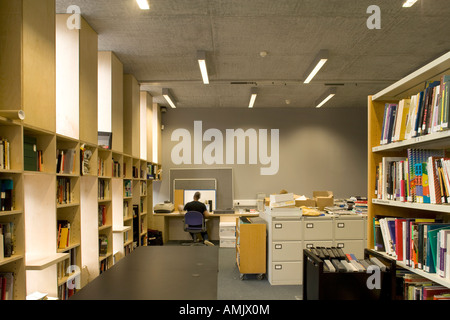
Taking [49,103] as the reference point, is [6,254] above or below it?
below

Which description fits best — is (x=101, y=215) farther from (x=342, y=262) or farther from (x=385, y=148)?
(x=385, y=148)

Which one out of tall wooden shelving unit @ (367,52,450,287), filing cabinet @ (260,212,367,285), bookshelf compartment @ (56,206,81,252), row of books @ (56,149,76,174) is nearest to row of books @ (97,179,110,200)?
bookshelf compartment @ (56,206,81,252)

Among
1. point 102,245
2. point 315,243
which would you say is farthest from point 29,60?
point 315,243

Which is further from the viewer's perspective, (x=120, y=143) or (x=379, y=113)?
(x=120, y=143)

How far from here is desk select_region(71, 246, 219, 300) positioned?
1387 millimetres

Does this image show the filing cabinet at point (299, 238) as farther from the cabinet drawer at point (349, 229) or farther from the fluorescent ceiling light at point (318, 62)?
the fluorescent ceiling light at point (318, 62)

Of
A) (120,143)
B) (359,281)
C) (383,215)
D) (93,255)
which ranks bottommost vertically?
(93,255)

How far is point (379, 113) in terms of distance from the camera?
7.40 feet

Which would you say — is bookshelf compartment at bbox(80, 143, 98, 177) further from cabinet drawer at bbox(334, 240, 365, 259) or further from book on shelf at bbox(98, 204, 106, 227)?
cabinet drawer at bbox(334, 240, 365, 259)

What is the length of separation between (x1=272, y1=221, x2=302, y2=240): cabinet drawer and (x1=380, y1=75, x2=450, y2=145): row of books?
2646 mm

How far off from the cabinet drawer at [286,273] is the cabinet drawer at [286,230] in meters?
0.37

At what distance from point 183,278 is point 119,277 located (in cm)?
33
